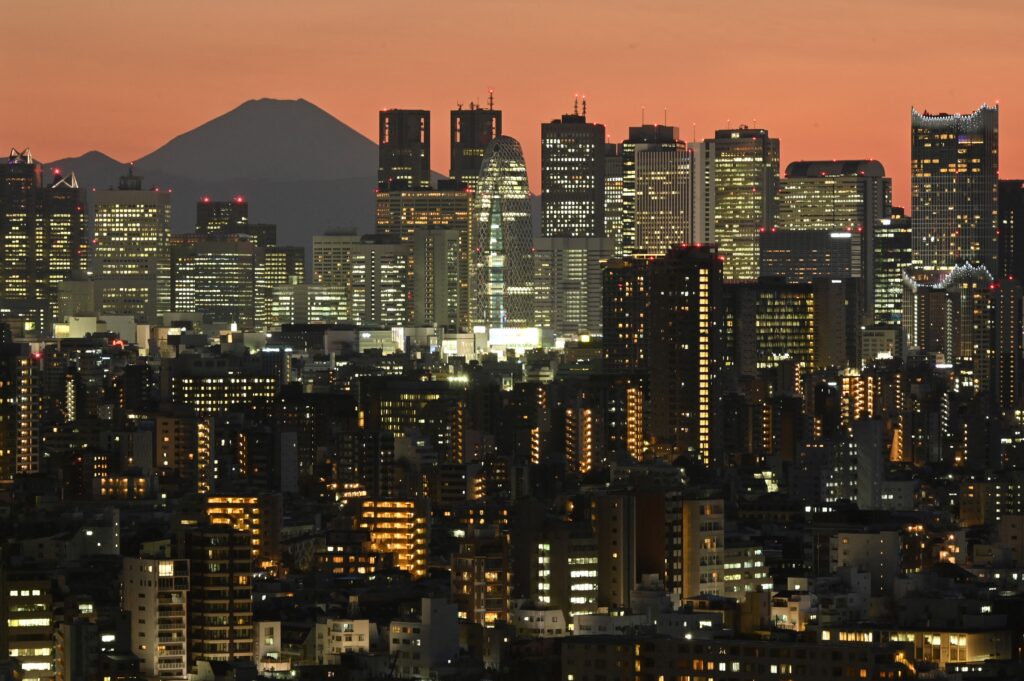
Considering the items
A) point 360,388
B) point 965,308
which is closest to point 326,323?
point 965,308

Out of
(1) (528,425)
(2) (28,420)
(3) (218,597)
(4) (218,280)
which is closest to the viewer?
(3) (218,597)

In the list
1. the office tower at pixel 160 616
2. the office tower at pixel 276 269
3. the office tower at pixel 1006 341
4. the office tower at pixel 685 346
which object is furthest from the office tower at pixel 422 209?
the office tower at pixel 160 616

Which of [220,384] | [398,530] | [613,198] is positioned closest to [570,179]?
[613,198]

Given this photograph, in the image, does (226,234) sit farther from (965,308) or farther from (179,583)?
(179,583)

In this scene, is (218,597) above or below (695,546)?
below

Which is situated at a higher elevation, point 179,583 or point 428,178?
point 428,178

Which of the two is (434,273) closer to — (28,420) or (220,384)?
(220,384)

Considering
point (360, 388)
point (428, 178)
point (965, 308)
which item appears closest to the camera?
point (360, 388)
